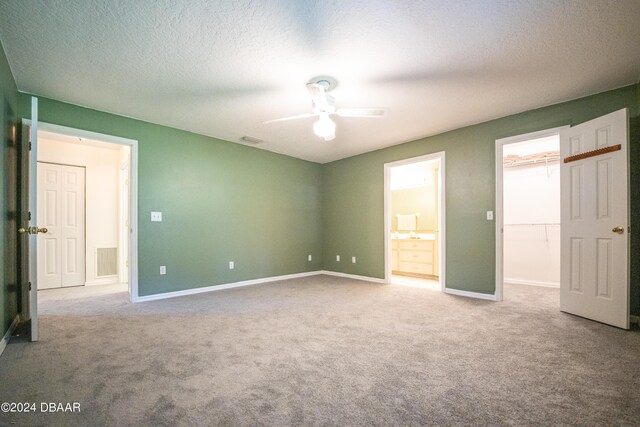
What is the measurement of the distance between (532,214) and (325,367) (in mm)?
5126

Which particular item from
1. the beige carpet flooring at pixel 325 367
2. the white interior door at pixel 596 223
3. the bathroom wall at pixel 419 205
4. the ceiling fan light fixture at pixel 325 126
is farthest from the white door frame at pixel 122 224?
the white interior door at pixel 596 223

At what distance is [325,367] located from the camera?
1960 mm

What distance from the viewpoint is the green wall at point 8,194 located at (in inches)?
92.2

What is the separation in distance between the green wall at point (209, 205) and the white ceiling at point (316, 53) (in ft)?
1.54

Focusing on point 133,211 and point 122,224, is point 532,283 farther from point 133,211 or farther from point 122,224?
point 122,224

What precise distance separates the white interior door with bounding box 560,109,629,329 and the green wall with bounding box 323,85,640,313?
0.37 meters

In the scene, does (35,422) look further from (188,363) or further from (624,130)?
(624,130)

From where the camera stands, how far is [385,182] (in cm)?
521

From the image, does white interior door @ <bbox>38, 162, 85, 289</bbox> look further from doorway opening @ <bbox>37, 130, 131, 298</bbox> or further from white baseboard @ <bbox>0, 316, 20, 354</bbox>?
white baseboard @ <bbox>0, 316, 20, 354</bbox>

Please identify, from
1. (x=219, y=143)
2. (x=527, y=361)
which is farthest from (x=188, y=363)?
(x=219, y=143)

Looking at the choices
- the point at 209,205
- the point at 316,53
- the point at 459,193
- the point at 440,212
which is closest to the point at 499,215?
the point at 459,193

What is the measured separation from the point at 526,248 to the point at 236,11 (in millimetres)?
5746

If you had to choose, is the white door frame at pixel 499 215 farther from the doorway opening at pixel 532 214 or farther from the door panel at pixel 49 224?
the door panel at pixel 49 224

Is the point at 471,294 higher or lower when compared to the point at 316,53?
lower
